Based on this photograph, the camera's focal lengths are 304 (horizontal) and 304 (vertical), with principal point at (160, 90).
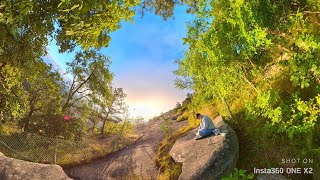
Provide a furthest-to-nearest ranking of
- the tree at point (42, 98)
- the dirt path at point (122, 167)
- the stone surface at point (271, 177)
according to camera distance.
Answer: the tree at point (42, 98)
the dirt path at point (122, 167)
the stone surface at point (271, 177)

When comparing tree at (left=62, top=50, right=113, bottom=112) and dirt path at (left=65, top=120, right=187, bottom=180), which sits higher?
tree at (left=62, top=50, right=113, bottom=112)

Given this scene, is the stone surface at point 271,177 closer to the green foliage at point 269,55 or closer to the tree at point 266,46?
the green foliage at point 269,55

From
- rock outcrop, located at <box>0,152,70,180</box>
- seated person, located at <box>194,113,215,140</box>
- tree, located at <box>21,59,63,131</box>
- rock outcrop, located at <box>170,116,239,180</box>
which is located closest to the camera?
rock outcrop, located at <box>0,152,70,180</box>

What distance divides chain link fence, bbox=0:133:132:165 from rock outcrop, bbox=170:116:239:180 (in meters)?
11.0

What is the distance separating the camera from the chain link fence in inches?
858

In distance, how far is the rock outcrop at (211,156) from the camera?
12.8m

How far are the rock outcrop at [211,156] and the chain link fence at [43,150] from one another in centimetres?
1097

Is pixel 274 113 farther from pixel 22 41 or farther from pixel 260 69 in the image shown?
pixel 22 41

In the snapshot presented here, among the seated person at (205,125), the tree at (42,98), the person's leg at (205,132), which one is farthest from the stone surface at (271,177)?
the tree at (42,98)

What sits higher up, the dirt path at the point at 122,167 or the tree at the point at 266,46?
the tree at the point at 266,46

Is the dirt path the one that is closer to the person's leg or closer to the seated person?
the person's leg

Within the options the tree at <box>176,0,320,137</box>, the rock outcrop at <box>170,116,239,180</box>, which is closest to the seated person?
the rock outcrop at <box>170,116,239,180</box>

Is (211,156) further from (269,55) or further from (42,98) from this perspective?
(42,98)

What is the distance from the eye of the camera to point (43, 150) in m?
22.7
